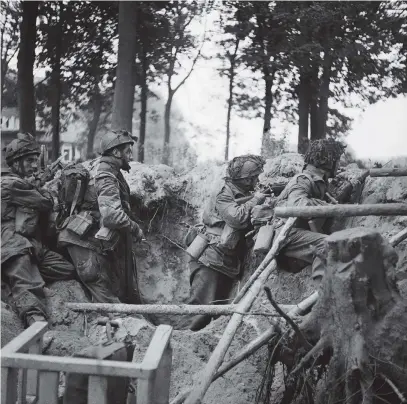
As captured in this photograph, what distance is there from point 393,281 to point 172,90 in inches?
373

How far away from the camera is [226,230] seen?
795cm

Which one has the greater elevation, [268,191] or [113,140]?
[113,140]

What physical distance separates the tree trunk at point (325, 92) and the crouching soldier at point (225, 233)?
315 centimetres

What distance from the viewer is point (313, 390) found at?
202 inches

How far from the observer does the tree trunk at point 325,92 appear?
1034cm

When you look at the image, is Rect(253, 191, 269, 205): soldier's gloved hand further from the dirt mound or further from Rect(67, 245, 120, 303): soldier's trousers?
Rect(67, 245, 120, 303): soldier's trousers

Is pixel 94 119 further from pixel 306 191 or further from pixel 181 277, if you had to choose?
pixel 306 191

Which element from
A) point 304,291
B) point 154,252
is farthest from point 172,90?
point 304,291

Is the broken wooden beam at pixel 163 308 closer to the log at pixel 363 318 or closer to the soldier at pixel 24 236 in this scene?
the soldier at pixel 24 236

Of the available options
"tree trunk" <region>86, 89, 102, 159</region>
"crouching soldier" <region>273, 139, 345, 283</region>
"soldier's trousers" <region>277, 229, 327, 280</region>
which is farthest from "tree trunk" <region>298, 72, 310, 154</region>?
"tree trunk" <region>86, 89, 102, 159</region>

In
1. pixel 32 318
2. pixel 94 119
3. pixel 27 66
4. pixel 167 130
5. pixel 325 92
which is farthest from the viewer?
pixel 167 130

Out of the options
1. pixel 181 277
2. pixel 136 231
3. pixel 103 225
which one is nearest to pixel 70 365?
pixel 103 225

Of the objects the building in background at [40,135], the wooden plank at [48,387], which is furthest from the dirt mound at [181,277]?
the building in background at [40,135]

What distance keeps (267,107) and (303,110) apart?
87cm
